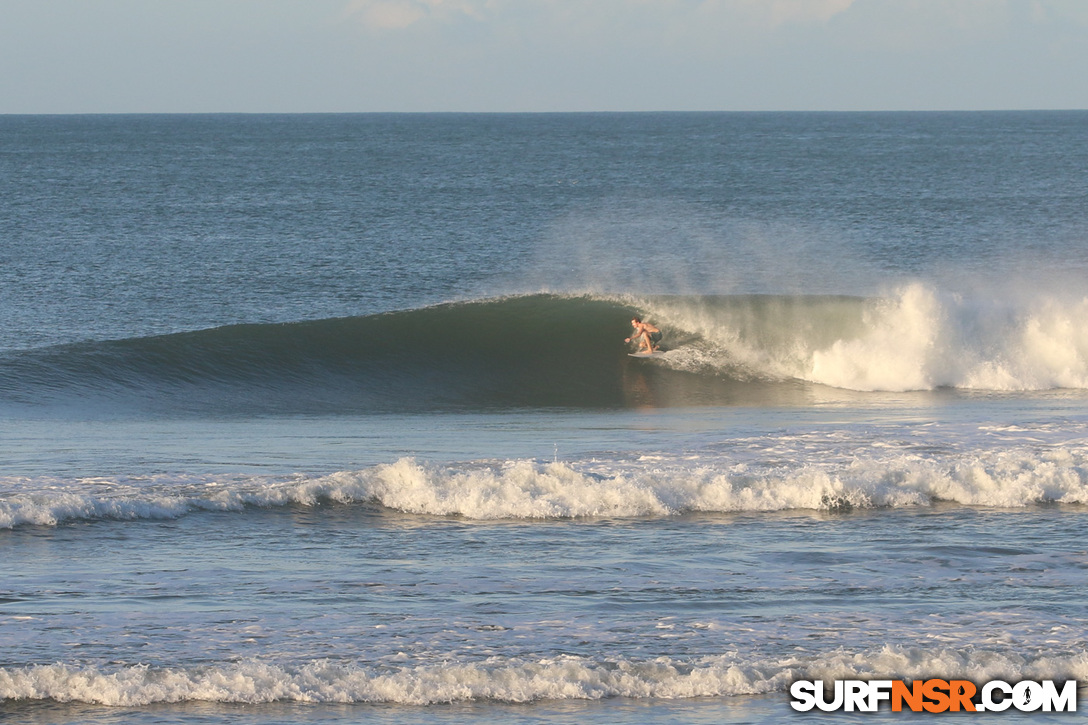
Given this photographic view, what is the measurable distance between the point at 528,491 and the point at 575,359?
10.4m

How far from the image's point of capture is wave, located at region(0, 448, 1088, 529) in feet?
35.7

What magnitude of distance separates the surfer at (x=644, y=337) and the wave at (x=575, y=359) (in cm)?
25

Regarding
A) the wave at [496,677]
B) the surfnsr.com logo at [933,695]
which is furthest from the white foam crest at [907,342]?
the surfnsr.com logo at [933,695]

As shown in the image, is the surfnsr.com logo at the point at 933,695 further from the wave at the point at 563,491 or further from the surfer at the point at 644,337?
the surfer at the point at 644,337

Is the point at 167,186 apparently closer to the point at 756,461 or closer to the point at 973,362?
the point at 973,362

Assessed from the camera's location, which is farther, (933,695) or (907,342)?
(907,342)

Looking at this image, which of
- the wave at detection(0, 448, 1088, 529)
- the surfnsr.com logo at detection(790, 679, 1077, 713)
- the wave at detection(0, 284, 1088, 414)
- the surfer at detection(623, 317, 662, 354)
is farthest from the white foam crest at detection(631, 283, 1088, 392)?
the surfnsr.com logo at detection(790, 679, 1077, 713)

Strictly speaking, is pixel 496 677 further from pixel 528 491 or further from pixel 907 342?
pixel 907 342

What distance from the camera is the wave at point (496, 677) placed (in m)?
6.97

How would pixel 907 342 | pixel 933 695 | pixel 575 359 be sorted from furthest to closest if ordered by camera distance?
pixel 575 359, pixel 907 342, pixel 933 695

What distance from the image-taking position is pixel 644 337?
2195 centimetres

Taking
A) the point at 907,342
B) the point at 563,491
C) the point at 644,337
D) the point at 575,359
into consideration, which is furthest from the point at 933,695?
the point at 644,337

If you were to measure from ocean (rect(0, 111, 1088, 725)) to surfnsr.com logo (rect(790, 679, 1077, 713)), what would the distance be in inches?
3.7

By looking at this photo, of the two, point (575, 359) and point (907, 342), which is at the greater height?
point (907, 342)
